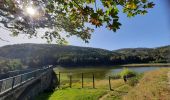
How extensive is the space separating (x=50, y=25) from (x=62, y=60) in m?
163

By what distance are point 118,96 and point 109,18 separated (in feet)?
61.3

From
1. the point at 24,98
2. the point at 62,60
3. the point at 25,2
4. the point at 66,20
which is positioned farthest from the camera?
the point at 62,60

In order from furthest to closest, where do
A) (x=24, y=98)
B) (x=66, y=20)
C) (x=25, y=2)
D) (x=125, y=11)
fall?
(x=24, y=98)
(x=66, y=20)
(x=25, y=2)
(x=125, y=11)

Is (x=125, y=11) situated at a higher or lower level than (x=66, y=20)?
lower

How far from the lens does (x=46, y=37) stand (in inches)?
645

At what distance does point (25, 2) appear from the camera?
43.3 feet

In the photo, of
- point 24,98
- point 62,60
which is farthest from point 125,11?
point 62,60

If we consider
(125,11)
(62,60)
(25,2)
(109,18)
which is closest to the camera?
(109,18)

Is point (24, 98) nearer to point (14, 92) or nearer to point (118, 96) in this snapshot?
point (14, 92)

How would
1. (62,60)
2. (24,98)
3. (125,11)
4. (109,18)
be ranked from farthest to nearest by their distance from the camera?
1. (62,60)
2. (24,98)
3. (125,11)
4. (109,18)

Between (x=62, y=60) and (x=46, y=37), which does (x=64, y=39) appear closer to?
(x=46, y=37)

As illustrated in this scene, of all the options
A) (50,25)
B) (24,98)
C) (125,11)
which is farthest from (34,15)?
(24,98)

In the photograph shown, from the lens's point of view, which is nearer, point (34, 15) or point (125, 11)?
point (125, 11)

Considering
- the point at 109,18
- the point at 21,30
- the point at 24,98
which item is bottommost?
the point at 24,98
